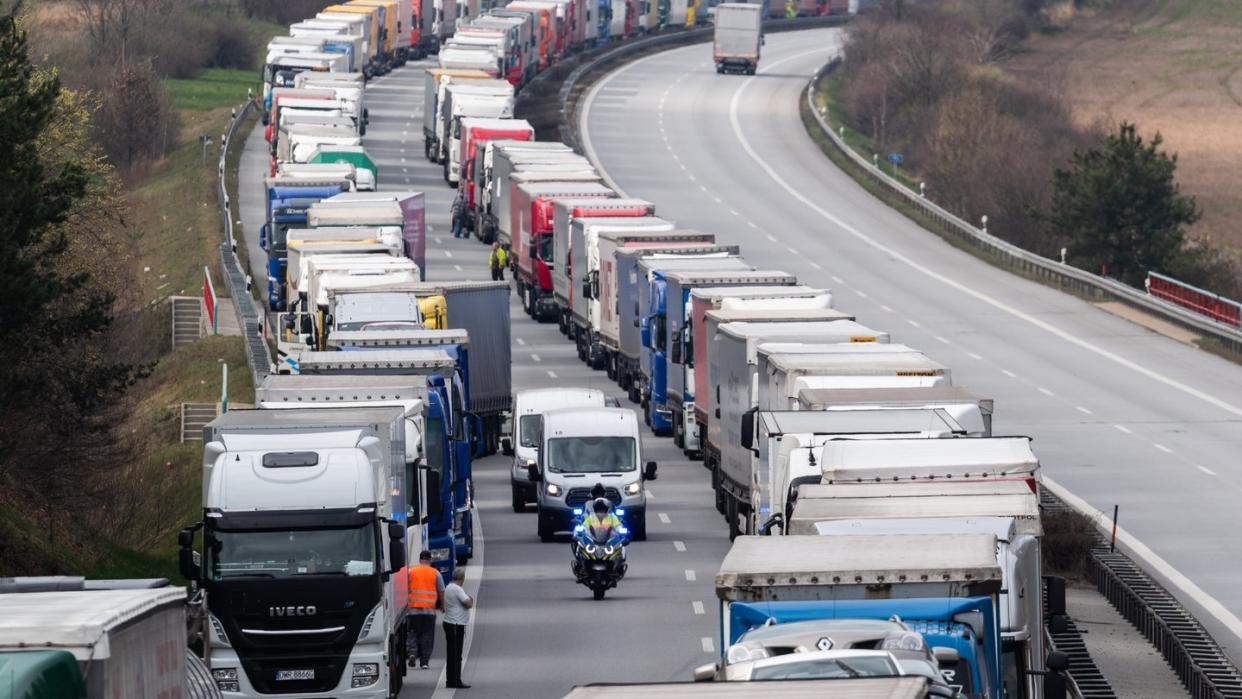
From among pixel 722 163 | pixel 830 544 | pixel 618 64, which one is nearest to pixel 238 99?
pixel 618 64

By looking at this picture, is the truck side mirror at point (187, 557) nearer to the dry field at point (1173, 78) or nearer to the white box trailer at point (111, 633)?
the white box trailer at point (111, 633)

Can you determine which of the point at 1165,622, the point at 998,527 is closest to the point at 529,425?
the point at 1165,622

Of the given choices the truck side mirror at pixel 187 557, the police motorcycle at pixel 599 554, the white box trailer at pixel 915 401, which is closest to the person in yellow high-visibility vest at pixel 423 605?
the truck side mirror at pixel 187 557

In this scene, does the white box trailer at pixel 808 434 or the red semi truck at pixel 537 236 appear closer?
the white box trailer at pixel 808 434

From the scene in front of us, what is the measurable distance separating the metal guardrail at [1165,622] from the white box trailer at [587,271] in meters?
16.9

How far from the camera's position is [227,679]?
23.9m

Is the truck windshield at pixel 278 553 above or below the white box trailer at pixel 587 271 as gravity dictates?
above

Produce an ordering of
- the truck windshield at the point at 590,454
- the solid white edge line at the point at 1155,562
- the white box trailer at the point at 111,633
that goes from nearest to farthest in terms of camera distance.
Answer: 1. the white box trailer at the point at 111,633
2. the solid white edge line at the point at 1155,562
3. the truck windshield at the point at 590,454

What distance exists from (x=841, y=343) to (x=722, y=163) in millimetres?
61119

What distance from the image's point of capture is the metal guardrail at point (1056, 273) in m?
60.8

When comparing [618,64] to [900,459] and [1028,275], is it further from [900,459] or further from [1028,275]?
[900,459]

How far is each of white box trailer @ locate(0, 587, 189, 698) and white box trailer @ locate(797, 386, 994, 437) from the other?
14.7 meters

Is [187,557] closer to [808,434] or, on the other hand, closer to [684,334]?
[808,434]

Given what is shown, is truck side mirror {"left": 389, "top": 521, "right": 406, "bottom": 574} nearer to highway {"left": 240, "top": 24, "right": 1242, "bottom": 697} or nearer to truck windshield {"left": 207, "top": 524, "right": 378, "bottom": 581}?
truck windshield {"left": 207, "top": 524, "right": 378, "bottom": 581}
